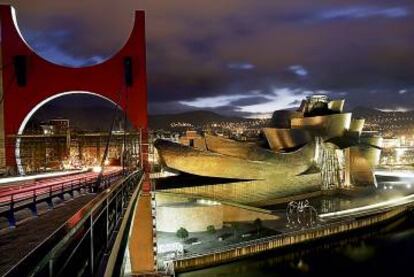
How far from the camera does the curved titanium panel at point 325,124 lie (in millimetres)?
25219

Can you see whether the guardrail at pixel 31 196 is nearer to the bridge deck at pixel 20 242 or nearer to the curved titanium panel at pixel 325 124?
the bridge deck at pixel 20 242

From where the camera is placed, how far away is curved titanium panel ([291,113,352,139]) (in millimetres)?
25219

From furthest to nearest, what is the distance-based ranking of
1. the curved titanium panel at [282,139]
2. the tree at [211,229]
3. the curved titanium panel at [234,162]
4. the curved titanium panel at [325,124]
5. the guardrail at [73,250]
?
the curved titanium panel at [325,124] → the curved titanium panel at [282,139] → the curved titanium panel at [234,162] → the tree at [211,229] → the guardrail at [73,250]

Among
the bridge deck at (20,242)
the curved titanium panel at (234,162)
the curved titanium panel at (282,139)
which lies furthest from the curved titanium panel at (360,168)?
the bridge deck at (20,242)

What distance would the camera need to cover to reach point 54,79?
13.7m

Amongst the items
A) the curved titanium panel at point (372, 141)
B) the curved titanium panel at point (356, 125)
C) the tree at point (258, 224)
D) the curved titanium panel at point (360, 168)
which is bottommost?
the tree at point (258, 224)

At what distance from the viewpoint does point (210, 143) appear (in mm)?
19016

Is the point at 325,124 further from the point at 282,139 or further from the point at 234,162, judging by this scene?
the point at 234,162

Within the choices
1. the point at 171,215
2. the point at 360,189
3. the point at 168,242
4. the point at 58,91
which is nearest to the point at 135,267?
the point at 168,242

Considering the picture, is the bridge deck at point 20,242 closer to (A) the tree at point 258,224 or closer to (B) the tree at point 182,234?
(B) the tree at point 182,234

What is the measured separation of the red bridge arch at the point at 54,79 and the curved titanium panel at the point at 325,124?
14026 mm

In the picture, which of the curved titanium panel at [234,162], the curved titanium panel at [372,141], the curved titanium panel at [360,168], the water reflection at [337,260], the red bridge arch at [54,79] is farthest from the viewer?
the curved titanium panel at [372,141]

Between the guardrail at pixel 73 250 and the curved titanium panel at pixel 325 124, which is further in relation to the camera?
the curved titanium panel at pixel 325 124

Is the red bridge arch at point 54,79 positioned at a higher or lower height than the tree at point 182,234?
higher
